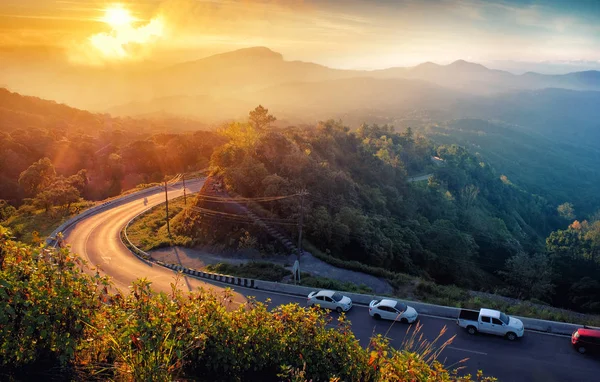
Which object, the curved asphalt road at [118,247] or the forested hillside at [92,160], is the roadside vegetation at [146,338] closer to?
the curved asphalt road at [118,247]

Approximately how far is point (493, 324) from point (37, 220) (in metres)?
41.6

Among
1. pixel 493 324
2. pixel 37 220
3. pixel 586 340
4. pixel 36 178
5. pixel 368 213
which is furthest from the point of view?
pixel 36 178

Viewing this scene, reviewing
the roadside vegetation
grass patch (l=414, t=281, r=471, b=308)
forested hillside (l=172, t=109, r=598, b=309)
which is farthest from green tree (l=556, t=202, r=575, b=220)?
the roadside vegetation

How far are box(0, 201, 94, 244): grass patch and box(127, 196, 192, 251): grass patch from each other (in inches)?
296

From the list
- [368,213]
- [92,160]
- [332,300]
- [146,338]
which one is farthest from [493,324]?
[92,160]

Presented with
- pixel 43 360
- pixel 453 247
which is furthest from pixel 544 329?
pixel 453 247

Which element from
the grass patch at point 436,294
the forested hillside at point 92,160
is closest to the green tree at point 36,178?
the forested hillside at point 92,160

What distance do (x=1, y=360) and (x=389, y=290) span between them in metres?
21.1

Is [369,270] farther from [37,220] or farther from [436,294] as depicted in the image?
[37,220]

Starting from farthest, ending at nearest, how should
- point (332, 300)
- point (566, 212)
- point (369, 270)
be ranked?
1. point (566, 212)
2. point (369, 270)
3. point (332, 300)

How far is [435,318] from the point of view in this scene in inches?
738

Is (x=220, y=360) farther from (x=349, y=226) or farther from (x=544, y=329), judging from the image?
(x=349, y=226)

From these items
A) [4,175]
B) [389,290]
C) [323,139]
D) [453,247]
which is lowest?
[453,247]

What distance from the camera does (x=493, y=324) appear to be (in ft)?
54.9
